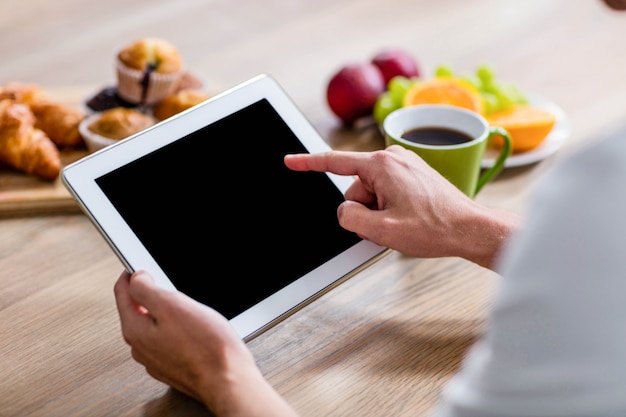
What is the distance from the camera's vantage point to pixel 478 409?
64cm

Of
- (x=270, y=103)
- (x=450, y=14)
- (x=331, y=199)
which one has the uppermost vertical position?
(x=270, y=103)

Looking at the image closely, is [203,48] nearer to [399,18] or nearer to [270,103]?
[399,18]

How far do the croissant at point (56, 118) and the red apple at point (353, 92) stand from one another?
0.46 m

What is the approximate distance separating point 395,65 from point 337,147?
22 centimetres

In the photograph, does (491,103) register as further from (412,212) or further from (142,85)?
(142,85)

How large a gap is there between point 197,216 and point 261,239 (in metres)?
0.08

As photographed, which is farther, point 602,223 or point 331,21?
point 331,21

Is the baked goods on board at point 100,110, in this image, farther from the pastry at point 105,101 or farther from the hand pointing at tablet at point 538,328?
A: the hand pointing at tablet at point 538,328

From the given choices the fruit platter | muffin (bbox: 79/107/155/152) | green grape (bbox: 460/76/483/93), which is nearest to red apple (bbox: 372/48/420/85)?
the fruit platter

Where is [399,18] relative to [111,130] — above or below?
below

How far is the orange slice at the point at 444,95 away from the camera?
135 centimetres

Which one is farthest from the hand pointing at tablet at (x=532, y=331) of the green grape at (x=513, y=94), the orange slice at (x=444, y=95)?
the green grape at (x=513, y=94)

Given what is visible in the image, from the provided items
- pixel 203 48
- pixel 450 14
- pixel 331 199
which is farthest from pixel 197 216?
pixel 450 14

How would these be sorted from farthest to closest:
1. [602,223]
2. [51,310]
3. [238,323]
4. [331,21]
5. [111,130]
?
[331,21] < [111,130] < [51,310] < [238,323] < [602,223]
